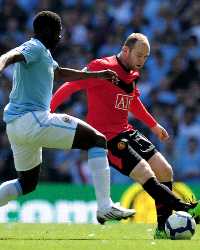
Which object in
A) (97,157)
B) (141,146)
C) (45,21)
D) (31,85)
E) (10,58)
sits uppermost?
(45,21)

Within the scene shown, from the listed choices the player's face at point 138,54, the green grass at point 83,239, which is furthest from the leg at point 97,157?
the player's face at point 138,54

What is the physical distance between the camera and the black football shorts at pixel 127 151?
934 centimetres

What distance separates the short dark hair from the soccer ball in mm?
2241

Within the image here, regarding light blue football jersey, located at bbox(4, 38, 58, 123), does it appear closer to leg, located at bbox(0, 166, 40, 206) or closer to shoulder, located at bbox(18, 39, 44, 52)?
shoulder, located at bbox(18, 39, 44, 52)

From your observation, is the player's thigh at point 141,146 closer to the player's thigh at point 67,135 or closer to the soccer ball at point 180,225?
the soccer ball at point 180,225

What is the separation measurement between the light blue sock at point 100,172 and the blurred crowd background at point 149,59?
7971 millimetres

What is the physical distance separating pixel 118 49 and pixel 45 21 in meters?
10.7

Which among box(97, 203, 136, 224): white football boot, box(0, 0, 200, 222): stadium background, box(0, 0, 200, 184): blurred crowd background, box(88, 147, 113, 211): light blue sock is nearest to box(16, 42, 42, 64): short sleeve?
box(88, 147, 113, 211): light blue sock

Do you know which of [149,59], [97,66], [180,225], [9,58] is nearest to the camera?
[9,58]

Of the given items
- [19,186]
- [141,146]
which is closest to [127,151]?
[141,146]

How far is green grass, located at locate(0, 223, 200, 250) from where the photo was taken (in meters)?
7.85

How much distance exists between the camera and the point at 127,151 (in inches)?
371

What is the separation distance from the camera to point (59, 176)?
17109mm

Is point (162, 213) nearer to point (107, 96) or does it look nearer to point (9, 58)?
point (107, 96)
